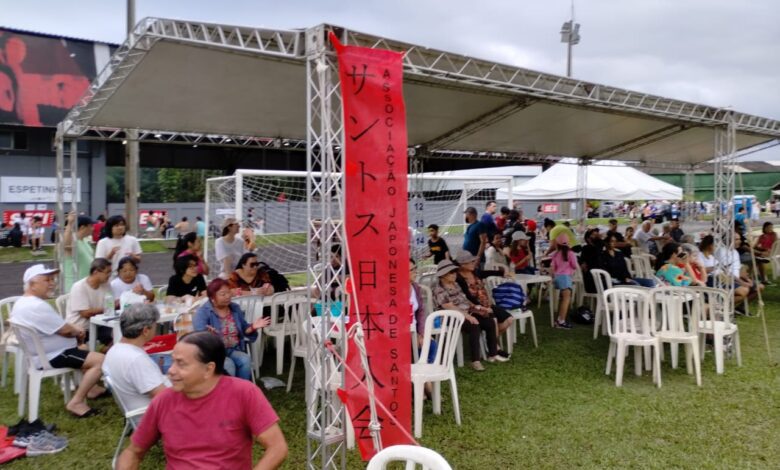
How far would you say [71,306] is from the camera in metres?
4.72

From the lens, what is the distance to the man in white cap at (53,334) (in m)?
4.00

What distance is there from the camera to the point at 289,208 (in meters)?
18.8

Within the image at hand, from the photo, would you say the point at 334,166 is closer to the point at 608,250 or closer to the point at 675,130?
the point at 608,250

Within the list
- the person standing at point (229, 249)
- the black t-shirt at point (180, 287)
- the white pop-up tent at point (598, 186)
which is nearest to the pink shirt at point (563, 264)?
the person standing at point (229, 249)

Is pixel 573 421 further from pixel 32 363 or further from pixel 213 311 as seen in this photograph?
pixel 32 363

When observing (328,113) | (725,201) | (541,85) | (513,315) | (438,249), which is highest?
(541,85)

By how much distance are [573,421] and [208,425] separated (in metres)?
2.98

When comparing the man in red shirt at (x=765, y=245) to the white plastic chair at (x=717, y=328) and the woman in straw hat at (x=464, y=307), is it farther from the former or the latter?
the woman in straw hat at (x=464, y=307)

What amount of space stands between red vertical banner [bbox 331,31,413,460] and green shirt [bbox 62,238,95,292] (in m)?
4.46

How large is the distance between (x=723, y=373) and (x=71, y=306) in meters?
5.90

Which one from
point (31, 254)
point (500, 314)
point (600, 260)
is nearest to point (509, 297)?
point (500, 314)

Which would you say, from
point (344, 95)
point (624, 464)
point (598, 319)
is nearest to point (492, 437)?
point (624, 464)

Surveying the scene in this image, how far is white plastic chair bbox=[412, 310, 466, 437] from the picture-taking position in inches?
155

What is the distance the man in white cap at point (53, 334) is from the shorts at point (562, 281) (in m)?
5.23
